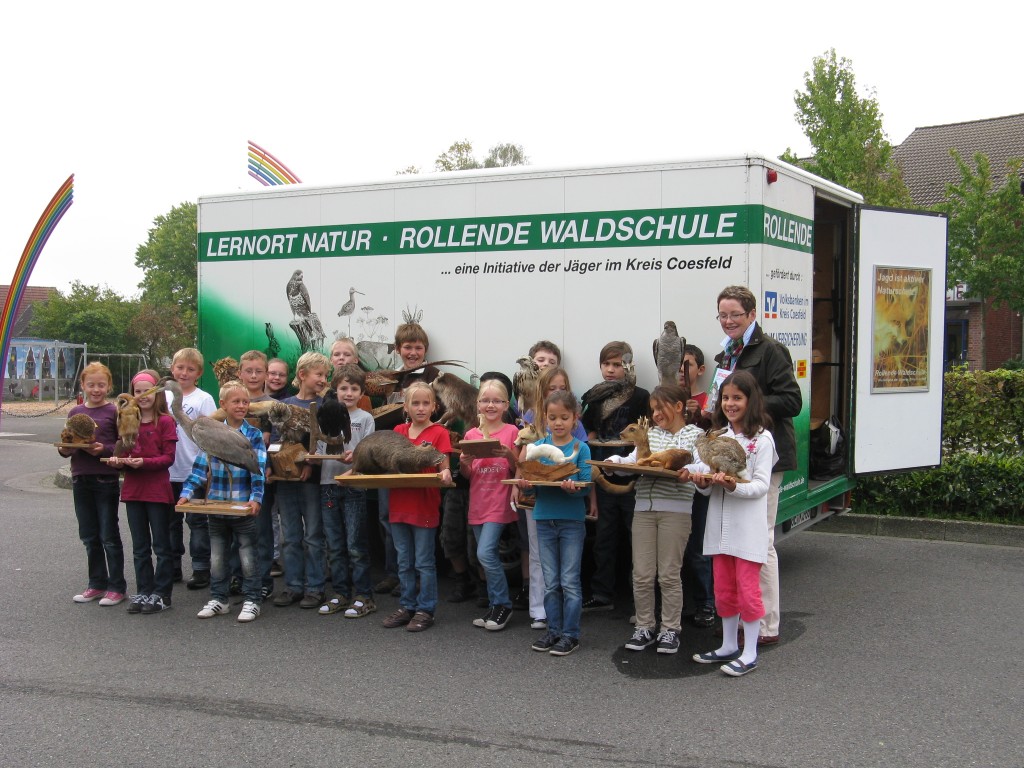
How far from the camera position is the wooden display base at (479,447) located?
5.36 m

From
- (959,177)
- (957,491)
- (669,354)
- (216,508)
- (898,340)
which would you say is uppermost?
(959,177)

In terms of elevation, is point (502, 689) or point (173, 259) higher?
point (173, 259)

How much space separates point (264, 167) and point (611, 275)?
1215cm

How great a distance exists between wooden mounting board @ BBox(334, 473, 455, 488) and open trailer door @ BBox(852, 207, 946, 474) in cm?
334

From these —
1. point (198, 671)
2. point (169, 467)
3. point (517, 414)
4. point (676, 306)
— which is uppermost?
point (676, 306)

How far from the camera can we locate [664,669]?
515 centimetres

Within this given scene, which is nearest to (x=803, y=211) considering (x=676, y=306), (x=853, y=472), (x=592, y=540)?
(x=676, y=306)

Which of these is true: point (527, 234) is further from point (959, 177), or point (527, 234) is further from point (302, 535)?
point (959, 177)

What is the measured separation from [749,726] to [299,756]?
202cm

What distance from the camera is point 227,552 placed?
6.22 m

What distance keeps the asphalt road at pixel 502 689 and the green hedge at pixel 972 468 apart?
1956 mm

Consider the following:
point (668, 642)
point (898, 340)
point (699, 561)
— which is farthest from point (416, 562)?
point (898, 340)

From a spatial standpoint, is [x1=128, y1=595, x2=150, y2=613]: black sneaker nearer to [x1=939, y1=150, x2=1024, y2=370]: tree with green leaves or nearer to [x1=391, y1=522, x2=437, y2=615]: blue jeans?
[x1=391, y1=522, x2=437, y2=615]: blue jeans

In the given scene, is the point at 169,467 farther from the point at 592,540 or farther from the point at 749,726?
the point at 749,726
